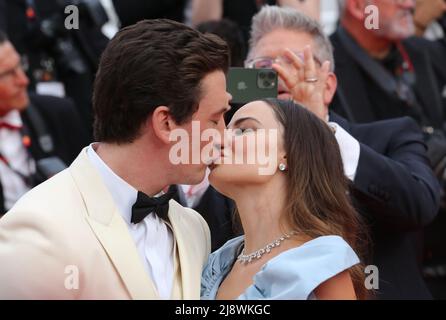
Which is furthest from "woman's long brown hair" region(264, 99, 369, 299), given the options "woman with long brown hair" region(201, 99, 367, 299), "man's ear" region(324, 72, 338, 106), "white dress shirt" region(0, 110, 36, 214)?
"white dress shirt" region(0, 110, 36, 214)

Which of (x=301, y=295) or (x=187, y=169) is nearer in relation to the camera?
(x=301, y=295)

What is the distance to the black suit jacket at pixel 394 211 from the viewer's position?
345 cm

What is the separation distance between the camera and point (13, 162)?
4746 mm

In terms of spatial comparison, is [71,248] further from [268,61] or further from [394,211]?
[268,61]

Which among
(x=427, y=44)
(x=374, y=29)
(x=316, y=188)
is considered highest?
(x=316, y=188)

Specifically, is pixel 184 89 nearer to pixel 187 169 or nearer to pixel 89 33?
pixel 187 169

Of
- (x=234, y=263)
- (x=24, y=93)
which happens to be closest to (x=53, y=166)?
(x=24, y=93)

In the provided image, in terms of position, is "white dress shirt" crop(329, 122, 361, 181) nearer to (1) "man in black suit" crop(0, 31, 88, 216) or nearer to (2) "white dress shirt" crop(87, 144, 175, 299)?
(2) "white dress shirt" crop(87, 144, 175, 299)

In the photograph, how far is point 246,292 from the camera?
2.59 m

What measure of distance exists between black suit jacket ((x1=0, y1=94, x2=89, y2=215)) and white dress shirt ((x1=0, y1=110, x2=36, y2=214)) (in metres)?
0.06

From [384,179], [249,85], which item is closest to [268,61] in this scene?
[249,85]

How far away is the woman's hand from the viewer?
3.46 m

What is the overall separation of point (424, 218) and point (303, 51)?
2.63ft

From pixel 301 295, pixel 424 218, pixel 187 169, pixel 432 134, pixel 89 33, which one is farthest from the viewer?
pixel 89 33
